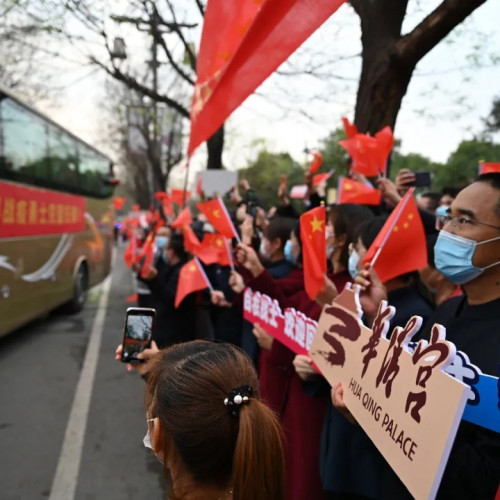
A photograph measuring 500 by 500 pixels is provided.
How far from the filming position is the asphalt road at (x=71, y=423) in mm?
3342

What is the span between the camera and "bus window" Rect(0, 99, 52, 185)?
647cm

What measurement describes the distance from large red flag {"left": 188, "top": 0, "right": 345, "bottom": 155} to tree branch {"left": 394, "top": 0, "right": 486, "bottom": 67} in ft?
5.79

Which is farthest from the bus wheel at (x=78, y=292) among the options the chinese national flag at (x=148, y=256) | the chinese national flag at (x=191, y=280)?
the chinese national flag at (x=191, y=280)

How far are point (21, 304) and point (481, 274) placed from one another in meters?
6.56

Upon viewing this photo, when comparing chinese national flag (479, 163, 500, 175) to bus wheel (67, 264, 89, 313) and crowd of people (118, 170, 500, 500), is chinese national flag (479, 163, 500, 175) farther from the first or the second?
bus wheel (67, 264, 89, 313)

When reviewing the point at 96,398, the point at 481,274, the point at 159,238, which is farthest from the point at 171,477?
the point at 159,238

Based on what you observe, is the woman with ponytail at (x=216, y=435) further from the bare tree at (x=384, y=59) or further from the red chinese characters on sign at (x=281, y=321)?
the bare tree at (x=384, y=59)

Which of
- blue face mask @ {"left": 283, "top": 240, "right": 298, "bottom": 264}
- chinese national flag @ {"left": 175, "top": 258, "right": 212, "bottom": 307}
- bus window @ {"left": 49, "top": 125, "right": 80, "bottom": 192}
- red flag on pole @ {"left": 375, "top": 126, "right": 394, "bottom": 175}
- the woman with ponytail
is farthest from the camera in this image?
bus window @ {"left": 49, "top": 125, "right": 80, "bottom": 192}

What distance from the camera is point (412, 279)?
7.80 ft

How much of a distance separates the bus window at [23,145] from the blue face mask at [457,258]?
6035 millimetres

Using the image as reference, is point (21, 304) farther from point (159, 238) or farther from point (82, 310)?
point (82, 310)

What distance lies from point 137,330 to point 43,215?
20.7 ft

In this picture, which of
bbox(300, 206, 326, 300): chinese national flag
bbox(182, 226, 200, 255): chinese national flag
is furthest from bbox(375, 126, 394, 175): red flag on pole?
bbox(182, 226, 200, 255): chinese national flag

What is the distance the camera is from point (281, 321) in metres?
2.67
